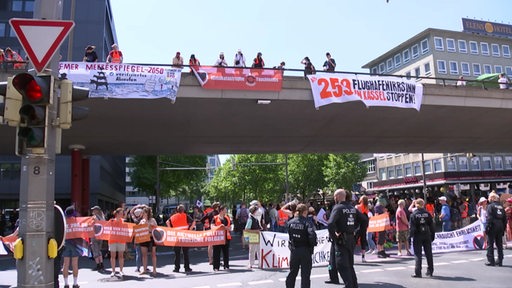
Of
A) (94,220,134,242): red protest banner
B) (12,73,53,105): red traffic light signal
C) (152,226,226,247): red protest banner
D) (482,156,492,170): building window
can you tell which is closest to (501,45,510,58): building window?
(482,156,492,170): building window

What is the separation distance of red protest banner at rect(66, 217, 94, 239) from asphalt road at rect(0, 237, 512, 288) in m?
1.13

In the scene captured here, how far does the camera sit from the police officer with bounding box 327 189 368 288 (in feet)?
26.6

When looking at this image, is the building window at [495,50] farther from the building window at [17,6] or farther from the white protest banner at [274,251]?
the white protest banner at [274,251]

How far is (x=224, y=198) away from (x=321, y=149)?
64505 millimetres

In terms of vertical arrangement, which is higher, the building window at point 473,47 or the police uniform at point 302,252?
the building window at point 473,47

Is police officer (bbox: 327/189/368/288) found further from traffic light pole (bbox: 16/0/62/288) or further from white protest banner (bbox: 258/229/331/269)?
traffic light pole (bbox: 16/0/62/288)

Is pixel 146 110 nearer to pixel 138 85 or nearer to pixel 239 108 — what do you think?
pixel 138 85

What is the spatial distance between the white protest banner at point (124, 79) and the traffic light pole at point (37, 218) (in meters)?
10.6

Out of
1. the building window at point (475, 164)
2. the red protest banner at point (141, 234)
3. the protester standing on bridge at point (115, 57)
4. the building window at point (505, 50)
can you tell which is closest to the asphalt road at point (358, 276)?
the red protest banner at point (141, 234)

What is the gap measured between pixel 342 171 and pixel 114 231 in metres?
51.2

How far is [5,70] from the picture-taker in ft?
51.1

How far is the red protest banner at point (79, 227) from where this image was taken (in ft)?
32.3

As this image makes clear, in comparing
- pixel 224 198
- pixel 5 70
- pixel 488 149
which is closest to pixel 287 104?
pixel 5 70

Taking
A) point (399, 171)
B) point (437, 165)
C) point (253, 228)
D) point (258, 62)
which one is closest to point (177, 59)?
point (258, 62)
